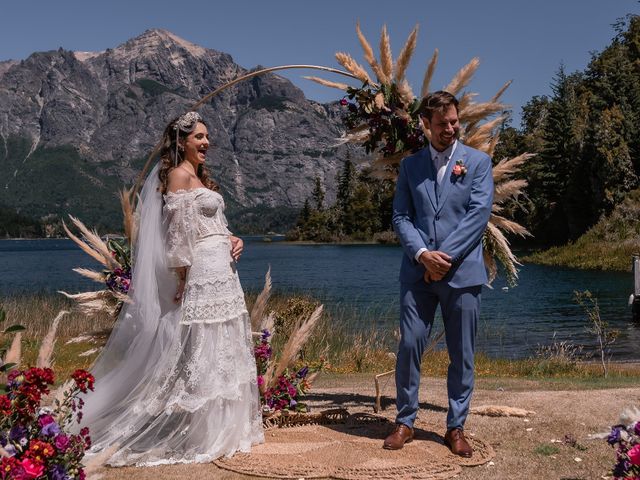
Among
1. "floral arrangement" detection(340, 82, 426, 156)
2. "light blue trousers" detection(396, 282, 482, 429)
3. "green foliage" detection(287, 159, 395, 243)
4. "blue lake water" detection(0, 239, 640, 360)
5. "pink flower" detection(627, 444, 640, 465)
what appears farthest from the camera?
"green foliage" detection(287, 159, 395, 243)

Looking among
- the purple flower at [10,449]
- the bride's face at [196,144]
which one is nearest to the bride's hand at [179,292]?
the bride's face at [196,144]

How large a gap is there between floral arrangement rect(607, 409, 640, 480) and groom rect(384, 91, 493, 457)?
1.74 meters

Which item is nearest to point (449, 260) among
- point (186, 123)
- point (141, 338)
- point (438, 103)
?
point (438, 103)

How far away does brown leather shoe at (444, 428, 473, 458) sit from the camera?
17.3 feet

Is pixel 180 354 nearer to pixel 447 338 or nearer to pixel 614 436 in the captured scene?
pixel 447 338

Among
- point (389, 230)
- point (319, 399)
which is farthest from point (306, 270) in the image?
point (389, 230)

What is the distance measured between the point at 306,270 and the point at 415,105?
151 ft

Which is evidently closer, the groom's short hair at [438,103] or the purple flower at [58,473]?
the purple flower at [58,473]

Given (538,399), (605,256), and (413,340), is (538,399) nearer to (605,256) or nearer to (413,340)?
(413,340)

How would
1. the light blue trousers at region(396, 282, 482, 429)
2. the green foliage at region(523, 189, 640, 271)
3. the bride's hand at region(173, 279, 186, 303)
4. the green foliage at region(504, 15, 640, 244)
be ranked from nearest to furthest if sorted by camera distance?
the light blue trousers at region(396, 282, 482, 429) < the bride's hand at region(173, 279, 186, 303) < the green foliage at region(523, 189, 640, 271) < the green foliage at region(504, 15, 640, 244)

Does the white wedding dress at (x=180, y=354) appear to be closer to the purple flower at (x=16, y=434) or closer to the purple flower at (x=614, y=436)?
the purple flower at (x=16, y=434)

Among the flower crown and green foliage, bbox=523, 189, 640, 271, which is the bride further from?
green foliage, bbox=523, 189, 640, 271

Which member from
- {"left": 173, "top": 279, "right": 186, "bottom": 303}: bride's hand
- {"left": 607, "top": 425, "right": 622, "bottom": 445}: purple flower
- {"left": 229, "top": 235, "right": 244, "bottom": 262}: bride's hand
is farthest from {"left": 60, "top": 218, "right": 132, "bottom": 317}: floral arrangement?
{"left": 607, "top": 425, "right": 622, "bottom": 445}: purple flower

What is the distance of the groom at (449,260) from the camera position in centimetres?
532
